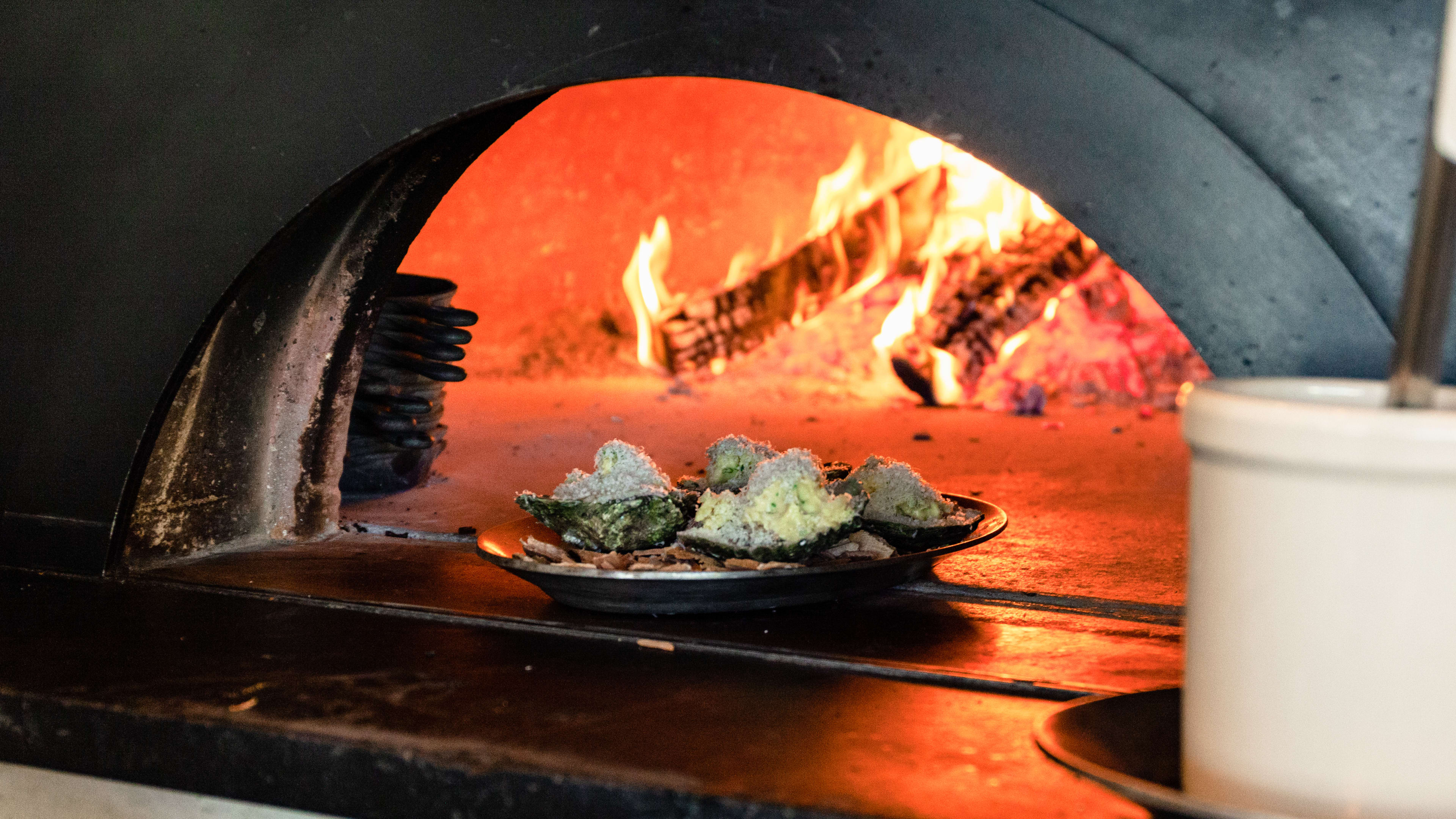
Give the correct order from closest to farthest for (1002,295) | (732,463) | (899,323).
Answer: (732,463) < (1002,295) < (899,323)

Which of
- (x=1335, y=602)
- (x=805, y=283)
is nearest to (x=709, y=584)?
(x=1335, y=602)

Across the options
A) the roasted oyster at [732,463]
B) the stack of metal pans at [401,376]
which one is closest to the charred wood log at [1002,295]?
the stack of metal pans at [401,376]

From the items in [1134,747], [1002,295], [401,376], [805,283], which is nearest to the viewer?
[1134,747]

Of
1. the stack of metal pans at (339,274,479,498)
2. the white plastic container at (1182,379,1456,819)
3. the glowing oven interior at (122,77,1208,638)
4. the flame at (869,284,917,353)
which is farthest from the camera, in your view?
the flame at (869,284,917,353)

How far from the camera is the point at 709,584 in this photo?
1.01 metres

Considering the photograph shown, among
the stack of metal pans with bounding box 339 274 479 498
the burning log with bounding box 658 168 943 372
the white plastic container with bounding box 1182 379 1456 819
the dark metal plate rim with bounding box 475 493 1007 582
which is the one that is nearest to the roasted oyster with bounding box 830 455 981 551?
the dark metal plate rim with bounding box 475 493 1007 582

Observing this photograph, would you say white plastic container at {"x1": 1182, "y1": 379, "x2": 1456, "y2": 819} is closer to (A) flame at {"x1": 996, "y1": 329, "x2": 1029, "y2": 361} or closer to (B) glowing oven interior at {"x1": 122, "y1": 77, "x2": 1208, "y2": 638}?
(B) glowing oven interior at {"x1": 122, "y1": 77, "x2": 1208, "y2": 638}

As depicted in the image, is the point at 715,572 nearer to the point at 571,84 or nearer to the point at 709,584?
the point at 709,584

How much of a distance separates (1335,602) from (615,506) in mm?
647

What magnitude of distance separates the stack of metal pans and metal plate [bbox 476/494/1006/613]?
0.74 meters

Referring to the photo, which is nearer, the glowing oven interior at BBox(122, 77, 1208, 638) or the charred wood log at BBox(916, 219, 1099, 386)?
the glowing oven interior at BBox(122, 77, 1208, 638)

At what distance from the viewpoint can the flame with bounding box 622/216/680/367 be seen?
11.4 feet

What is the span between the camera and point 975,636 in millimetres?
1058

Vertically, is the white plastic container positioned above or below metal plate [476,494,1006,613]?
above
